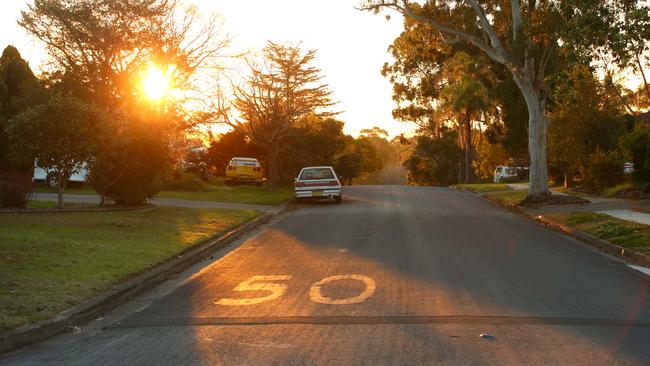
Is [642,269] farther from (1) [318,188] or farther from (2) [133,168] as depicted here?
(1) [318,188]

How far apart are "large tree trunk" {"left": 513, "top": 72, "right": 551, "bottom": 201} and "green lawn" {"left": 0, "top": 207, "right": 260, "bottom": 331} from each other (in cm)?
1070

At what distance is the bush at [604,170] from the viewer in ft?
88.9

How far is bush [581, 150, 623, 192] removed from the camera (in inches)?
1067

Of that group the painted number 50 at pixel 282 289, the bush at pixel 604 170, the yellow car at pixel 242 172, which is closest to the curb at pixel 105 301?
the painted number 50 at pixel 282 289

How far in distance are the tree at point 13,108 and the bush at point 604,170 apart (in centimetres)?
2057

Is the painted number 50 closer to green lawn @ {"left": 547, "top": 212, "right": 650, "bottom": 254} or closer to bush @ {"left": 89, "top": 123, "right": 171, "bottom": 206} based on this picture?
green lawn @ {"left": 547, "top": 212, "right": 650, "bottom": 254}

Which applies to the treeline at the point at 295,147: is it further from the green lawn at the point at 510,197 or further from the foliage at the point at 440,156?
the foliage at the point at 440,156

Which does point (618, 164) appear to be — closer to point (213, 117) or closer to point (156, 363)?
point (213, 117)

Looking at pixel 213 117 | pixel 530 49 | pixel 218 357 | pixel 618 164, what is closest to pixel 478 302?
pixel 218 357

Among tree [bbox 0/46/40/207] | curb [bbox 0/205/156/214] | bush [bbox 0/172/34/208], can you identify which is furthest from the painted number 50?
bush [bbox 0/172/34/208]

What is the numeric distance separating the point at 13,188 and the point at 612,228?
15.5 metres

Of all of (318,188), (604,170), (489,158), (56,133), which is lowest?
(318,188)

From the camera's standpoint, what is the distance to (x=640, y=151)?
25.0 meters

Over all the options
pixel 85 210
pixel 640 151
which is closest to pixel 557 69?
pixel 640 151
